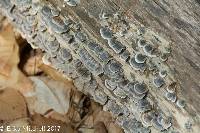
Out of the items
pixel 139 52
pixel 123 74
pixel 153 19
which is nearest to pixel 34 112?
pixel 123 74

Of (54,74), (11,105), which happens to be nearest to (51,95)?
(54,74)

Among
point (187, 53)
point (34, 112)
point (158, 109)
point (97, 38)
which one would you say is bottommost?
point (34, 112)

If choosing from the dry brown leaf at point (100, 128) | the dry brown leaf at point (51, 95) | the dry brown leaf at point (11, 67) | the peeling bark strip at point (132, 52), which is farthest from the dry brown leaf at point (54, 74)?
the dry brown leaf at point (100, 128)

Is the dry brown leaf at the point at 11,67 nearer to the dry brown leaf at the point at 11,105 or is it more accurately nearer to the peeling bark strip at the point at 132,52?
the dry brown leaf at the point at 11,105

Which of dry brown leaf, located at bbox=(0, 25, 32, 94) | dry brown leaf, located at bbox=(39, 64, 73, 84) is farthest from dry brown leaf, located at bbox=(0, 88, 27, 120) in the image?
dry brown leaf, located at bbox=(39, 64, 73, 84)

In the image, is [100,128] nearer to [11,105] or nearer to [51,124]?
[51,124]

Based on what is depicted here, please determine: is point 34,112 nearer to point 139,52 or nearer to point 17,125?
point 17,125
